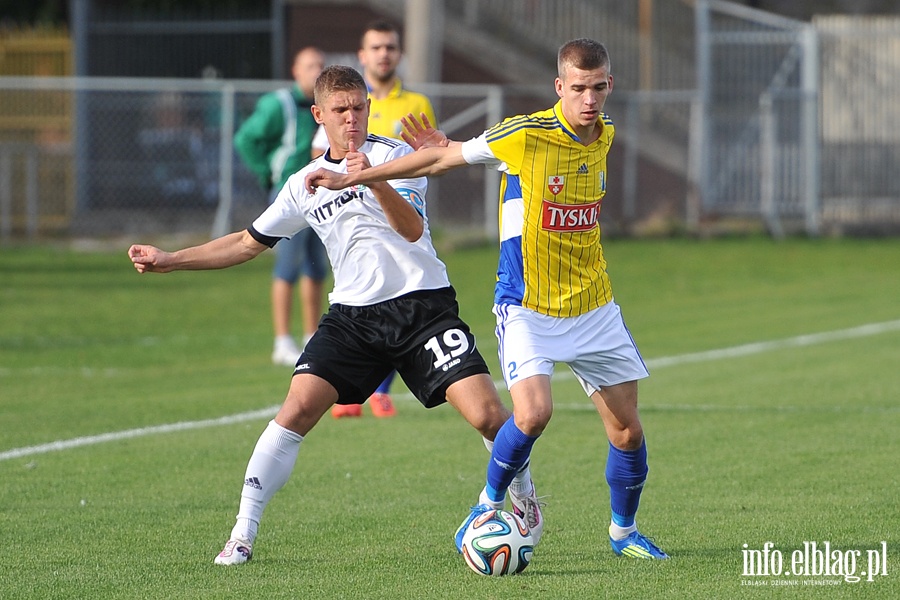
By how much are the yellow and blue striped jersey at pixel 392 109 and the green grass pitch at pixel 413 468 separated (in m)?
1.88

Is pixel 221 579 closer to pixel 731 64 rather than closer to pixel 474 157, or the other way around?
pixel 474 157

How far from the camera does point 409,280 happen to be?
237 inches

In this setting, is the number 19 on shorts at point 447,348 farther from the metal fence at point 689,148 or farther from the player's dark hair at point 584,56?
the metal fence at point 689,148

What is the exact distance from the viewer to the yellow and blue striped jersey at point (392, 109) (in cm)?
918

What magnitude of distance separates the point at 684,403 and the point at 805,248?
11.4 metres

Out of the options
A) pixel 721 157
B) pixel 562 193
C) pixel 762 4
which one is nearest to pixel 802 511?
pixel 562 193

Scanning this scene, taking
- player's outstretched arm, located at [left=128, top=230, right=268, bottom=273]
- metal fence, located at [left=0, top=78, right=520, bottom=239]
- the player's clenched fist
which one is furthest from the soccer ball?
metal fence, located at [left=0, top=78, right=520, bottom=239]

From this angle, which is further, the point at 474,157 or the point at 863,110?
the point at 863,110

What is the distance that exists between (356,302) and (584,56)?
56.3 inches

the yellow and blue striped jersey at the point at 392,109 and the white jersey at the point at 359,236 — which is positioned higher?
the yellow and blue striped jersey at the point at 392,109

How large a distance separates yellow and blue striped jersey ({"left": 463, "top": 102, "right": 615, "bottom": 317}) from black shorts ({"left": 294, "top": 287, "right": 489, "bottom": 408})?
0.30 m

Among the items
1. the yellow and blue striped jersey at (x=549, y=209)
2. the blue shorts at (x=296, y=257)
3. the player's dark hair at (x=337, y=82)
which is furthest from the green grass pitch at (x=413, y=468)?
the player's dark hair at (x=337, y=82)

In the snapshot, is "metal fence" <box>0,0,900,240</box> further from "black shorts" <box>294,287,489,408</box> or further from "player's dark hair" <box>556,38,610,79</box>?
"player's dark hair" <box>556,38,610,79</box>

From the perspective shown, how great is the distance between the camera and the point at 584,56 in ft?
18.0
